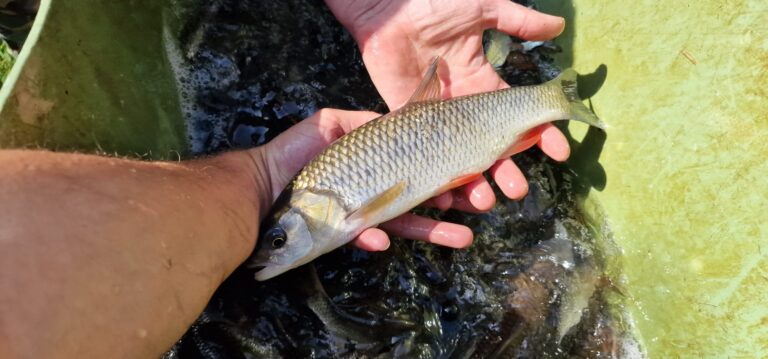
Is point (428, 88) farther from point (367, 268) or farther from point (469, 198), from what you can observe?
point (367, 268)

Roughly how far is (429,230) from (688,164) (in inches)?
47.4

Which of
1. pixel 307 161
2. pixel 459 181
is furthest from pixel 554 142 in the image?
pixel 307 161

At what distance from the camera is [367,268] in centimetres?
247

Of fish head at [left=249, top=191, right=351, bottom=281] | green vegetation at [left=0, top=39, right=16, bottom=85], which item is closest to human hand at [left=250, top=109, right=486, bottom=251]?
fish head at [left=249, top=191, right=351, bottom=281]

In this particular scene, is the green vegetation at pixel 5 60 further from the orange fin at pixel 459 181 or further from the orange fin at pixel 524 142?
the orange fin at pixel 524 142

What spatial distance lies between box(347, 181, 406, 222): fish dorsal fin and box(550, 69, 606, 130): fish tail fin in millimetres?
968

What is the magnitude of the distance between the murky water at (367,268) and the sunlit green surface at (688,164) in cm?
23

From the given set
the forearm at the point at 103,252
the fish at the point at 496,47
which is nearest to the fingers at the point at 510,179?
the fish at the point at 496,47

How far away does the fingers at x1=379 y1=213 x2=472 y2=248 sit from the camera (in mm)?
2332

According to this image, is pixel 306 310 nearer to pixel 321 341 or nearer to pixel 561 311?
pixel 321 341

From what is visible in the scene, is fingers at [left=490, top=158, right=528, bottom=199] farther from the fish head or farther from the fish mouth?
the fish mouth

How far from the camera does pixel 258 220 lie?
202 centimetres

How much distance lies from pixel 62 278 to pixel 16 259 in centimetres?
10

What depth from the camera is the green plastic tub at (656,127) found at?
192 cm
